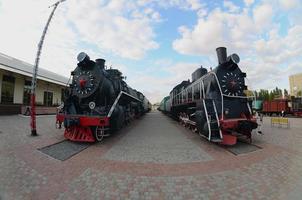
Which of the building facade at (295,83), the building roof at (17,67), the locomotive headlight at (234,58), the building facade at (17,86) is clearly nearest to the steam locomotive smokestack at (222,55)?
the locomotive headlight at (234,58)

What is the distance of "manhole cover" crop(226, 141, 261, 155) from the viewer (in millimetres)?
6070

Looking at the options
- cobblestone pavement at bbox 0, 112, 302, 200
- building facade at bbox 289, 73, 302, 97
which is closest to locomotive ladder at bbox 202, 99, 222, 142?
cobblestone pavement at bbox 0, 112, 302, 200

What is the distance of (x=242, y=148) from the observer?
255 inches

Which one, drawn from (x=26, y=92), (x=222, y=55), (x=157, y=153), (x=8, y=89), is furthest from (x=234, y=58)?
(x=26, y=92)

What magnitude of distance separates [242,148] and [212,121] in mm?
1406

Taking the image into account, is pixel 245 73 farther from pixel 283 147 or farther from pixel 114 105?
pixel 114 105

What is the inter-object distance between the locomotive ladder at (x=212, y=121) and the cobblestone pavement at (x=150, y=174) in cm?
55

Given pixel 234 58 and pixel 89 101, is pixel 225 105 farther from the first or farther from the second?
pixel 89 101

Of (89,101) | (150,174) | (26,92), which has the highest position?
(26,92)

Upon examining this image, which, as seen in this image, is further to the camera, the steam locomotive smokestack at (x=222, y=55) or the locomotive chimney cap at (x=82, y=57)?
the steam locomotive smokestack at (x=222, y=55)

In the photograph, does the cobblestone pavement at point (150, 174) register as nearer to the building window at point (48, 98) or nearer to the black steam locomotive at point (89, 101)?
the black steam locomotive at point (89, 101)

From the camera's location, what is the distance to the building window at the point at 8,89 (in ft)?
51.5

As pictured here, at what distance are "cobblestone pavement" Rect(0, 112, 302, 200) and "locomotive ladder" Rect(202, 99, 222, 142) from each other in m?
0.55

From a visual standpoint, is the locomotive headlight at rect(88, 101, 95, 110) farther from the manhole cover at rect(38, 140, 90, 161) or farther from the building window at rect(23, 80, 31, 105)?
the building window at rect(23, 80, 31, 105)
